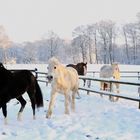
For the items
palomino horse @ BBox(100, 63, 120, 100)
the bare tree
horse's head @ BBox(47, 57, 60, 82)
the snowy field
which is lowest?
the snowy field

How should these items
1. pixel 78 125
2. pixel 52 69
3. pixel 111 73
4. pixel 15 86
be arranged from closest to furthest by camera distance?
1. pixel 78 125
2. pixel 15 86
3. pixel 52 69
4. pixel 111 73

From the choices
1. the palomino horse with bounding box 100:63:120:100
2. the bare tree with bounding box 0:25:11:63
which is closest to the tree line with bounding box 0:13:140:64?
the bare tree with bounding box 0:25:11:63

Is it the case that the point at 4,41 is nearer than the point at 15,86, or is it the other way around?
the point at 15,86

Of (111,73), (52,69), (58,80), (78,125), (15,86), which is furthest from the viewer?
(111,73)

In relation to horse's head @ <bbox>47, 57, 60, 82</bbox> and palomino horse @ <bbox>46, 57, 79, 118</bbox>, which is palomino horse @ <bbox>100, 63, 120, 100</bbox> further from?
horse's head @ <bbox>47, 57, 60, 82</bbox>

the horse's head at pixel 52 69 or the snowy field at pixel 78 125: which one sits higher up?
the horse's head at pixel 52 69

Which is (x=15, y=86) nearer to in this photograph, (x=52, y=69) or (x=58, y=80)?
(x=52, y=69)

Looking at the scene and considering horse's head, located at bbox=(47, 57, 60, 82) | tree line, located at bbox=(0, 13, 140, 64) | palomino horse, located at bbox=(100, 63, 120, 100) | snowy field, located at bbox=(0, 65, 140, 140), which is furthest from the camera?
tree line, located at bbox=(0, 13, 140, 64)

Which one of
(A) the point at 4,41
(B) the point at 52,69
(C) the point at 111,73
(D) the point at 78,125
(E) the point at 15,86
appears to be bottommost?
(D) the point at 78,125

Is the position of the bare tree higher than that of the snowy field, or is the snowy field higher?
the bare tree

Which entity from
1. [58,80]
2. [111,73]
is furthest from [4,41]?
[58,80]

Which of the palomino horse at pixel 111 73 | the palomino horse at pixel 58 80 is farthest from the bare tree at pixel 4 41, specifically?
the palomino horse at pixel 58 80


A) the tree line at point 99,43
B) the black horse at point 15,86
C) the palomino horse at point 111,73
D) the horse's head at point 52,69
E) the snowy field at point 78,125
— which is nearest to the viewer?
the snowy field at point 78,125

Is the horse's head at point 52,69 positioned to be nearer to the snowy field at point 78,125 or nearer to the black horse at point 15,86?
the black horse at point 15,86
